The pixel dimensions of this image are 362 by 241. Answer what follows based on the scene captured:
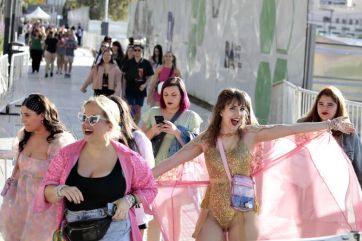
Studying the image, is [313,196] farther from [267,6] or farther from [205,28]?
[205,28]

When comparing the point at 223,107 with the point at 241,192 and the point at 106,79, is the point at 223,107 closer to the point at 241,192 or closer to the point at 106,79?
the point at 241,192

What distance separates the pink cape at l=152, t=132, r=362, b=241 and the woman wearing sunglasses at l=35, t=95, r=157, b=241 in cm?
115

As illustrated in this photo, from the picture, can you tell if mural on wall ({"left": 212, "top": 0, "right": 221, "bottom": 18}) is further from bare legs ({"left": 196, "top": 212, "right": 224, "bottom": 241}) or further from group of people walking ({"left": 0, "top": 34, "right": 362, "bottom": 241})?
bare legs ({"left": 196, "top": 212, "right": 224, "bottom": 241})

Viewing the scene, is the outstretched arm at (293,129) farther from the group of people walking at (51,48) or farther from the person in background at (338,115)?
the group of people walking at (51,48)

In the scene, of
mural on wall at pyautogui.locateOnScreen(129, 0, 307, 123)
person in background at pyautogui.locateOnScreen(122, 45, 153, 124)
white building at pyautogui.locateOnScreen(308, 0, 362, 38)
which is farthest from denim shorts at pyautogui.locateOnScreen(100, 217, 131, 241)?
mural on wall at pyautogui.locateOnScreen(129, 0, 307, 123)

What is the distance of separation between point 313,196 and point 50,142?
1851 millimetres

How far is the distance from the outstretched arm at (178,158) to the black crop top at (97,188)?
84cm

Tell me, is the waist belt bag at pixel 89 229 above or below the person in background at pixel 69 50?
below

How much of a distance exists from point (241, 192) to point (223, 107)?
569 millimetres

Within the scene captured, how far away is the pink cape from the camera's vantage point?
6.20 meters

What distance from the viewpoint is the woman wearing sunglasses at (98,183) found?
496 centimetres

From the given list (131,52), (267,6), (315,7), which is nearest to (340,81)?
(315,7)

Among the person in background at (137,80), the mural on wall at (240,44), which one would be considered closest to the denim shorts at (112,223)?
the person in background at (137,80)

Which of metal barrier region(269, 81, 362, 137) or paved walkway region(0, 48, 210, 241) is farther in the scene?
paved walkway region(0, 48, 210, 241)
